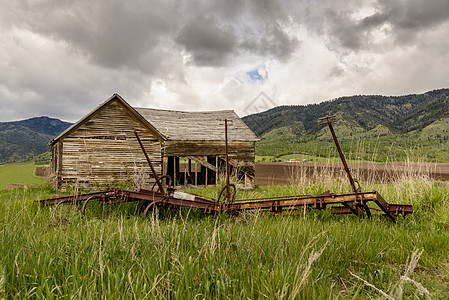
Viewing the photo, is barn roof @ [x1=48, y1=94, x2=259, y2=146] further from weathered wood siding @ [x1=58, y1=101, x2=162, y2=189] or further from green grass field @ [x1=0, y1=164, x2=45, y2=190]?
green grass field @ [x1=0, y1=164, x2=45, y2=190]

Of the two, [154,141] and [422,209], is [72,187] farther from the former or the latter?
[422,209]

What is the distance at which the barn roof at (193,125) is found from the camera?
19650mm

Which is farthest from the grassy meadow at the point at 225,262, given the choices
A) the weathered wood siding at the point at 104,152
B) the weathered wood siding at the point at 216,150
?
the weathered wood siding at the point at 216,150

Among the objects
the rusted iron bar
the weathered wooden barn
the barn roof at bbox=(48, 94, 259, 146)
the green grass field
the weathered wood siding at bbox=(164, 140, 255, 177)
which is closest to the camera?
the rusted iron bar

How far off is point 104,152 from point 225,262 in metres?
14.8

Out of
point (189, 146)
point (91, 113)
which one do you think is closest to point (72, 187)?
point (91, 113)

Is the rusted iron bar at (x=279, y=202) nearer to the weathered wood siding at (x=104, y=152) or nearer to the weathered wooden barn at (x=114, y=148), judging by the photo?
the weathered wooden barn at (x=114, y=148)

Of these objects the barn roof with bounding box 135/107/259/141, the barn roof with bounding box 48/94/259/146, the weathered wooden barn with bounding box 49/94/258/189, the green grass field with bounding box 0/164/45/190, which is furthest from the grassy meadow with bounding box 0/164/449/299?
the green grass field with bounding box 0/164/45/190

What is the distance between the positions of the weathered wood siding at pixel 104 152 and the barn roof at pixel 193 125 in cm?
292

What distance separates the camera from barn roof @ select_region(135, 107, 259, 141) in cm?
1965

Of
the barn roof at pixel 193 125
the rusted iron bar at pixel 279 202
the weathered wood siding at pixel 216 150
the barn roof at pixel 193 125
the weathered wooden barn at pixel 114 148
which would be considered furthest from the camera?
the barn roof at pixel 193 125

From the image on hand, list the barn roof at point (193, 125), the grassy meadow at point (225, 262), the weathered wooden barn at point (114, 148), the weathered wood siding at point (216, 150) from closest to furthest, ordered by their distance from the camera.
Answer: the grassy meadow at point (225, 262) → the weathered wooden barn at point (114, 148) → the weathered wood siding at point (216, 150) → the barn roof at point (193, 125)

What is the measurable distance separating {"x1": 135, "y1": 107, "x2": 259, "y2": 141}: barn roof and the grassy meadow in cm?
1345

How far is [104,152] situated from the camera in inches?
615
